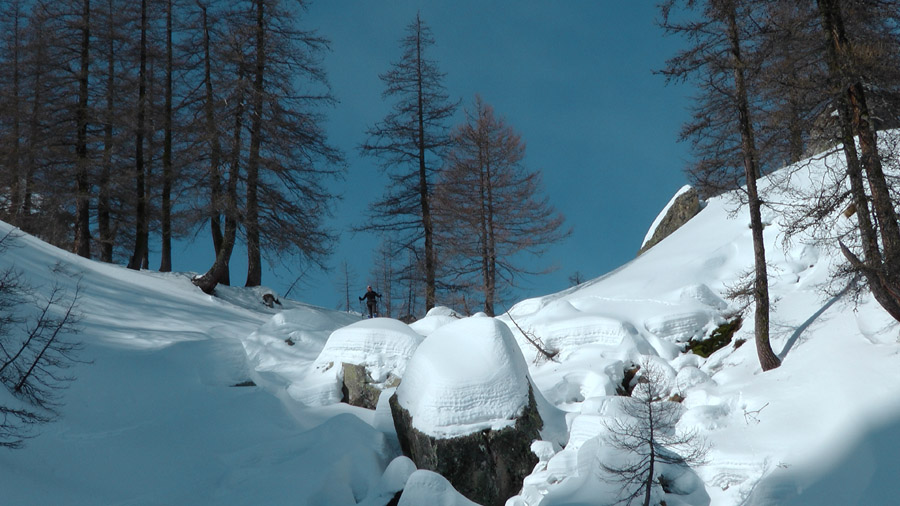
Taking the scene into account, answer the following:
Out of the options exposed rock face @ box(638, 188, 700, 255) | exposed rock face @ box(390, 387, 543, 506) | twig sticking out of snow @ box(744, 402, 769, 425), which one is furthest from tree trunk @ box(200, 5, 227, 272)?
twig sticking out of snow @ box(744, 402, 769, 425)

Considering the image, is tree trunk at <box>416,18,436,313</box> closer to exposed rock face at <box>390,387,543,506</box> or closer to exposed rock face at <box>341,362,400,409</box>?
exposed rock face at <box>341,362,400,409</box>

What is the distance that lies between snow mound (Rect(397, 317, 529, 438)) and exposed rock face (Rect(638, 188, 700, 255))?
→ 11.1 m

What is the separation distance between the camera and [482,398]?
9430mm

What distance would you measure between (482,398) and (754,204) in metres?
5.58

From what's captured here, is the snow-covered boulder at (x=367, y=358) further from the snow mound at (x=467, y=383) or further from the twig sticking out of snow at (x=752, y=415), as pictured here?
the twig sticking out of snow at (x=752, y=415)

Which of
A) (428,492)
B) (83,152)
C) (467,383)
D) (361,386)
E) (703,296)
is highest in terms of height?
(83,152)

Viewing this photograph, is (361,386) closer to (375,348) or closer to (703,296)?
(375,348)

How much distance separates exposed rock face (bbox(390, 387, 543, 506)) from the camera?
906 cm

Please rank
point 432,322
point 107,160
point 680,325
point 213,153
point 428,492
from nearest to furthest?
point 428,492 → point 680,325 → point 432,322 → point 213,153 → point 107,160

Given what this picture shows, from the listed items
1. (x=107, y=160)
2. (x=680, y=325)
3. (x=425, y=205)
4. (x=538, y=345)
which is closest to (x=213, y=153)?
(x=107, y=160)

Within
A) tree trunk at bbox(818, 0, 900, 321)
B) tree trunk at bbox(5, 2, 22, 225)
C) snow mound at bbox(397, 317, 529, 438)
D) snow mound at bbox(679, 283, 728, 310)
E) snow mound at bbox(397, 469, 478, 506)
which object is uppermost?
tree trunk at bbox(5, 2, 22, 225)

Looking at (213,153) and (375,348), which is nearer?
(375,348)

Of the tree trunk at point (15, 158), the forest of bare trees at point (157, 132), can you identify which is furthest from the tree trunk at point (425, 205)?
the tree trunk at point (15, 158)

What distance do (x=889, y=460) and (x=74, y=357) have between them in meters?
11.1
